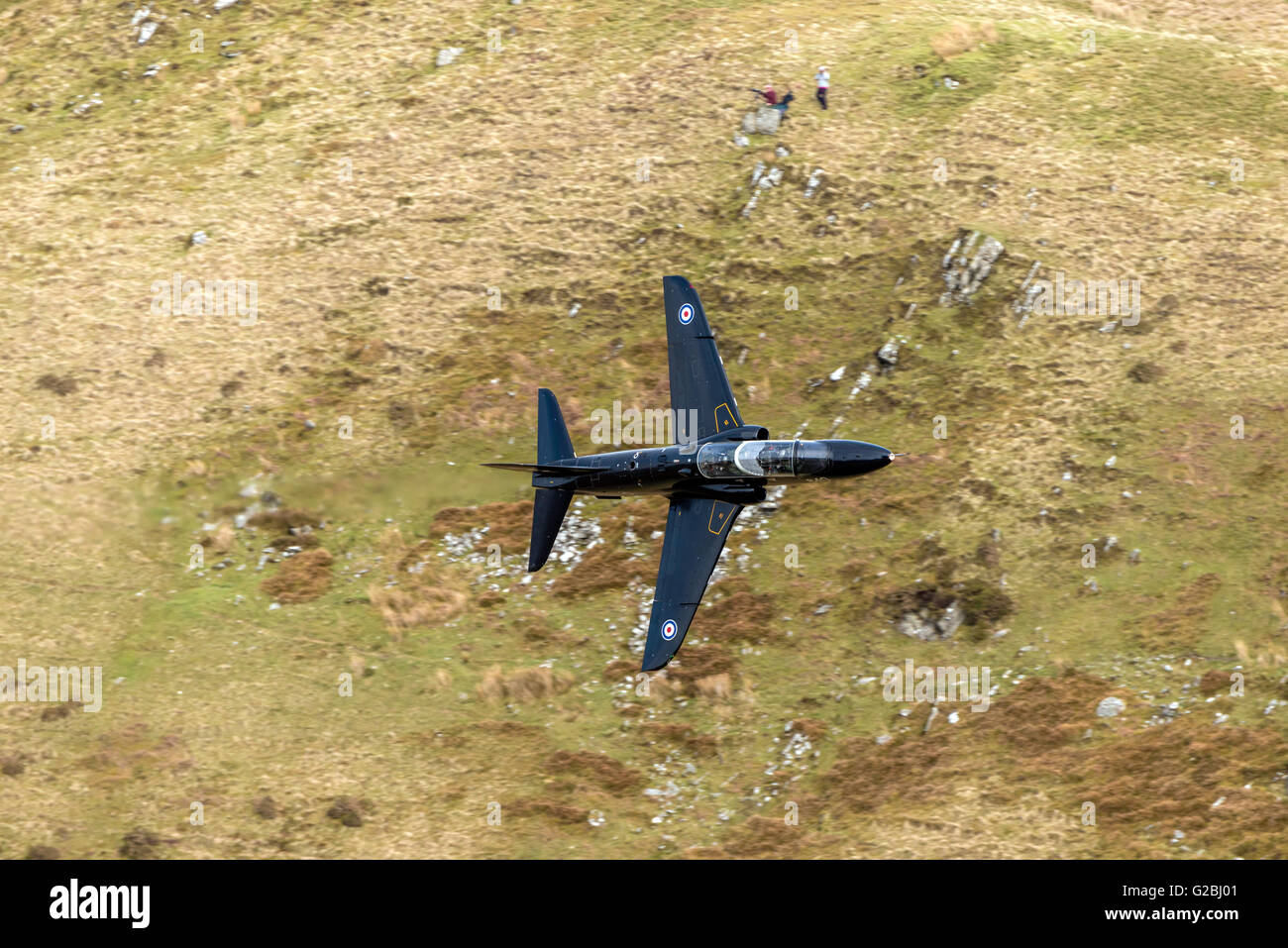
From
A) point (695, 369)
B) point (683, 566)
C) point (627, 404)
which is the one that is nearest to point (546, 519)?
point (683, 566)

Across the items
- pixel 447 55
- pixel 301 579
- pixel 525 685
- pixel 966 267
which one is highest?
pixel 447 55

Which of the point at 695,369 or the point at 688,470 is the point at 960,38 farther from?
the point at 688,470

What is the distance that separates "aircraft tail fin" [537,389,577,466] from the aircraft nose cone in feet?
21.6

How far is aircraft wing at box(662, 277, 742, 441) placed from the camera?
90.0 feet

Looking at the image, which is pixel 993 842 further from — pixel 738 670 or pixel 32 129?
pixel 32 129

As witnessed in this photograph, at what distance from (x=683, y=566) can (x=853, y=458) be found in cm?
449

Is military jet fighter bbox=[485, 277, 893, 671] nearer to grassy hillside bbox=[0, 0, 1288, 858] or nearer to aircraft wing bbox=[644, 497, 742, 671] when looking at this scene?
aircraft wing bbox=[644, 497, 742, 671]

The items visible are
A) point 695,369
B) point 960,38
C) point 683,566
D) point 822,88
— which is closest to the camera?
point 683,566

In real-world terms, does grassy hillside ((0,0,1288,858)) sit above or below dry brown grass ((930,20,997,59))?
below

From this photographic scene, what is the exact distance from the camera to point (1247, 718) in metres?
25.5

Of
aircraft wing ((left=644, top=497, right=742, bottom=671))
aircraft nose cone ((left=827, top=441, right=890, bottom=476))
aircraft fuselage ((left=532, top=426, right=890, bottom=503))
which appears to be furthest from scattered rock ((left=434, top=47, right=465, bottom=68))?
aircraft nose cone ((left=827, top=441, right=890, bottom=476))

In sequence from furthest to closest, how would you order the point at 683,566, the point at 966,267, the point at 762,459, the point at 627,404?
the point at 966,267, the point at 627,404, the point at 683,566, the point at 762,459

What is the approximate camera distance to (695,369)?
1099 inches

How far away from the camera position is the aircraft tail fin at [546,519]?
27.4m
